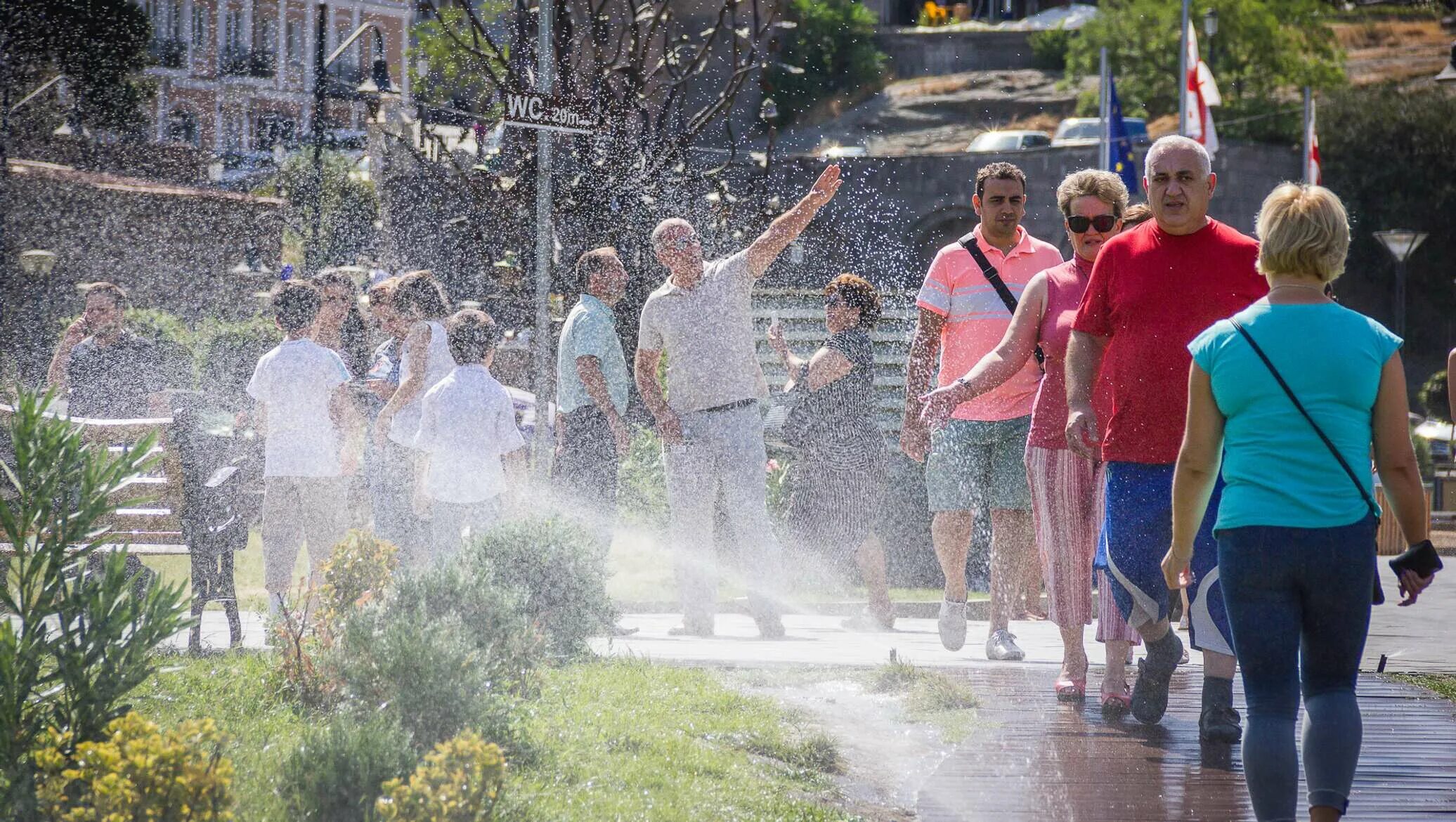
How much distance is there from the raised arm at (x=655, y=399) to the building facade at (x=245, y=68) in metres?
45.2

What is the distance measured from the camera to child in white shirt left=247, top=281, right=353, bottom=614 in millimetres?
7293

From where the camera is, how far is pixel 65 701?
12.0 feet

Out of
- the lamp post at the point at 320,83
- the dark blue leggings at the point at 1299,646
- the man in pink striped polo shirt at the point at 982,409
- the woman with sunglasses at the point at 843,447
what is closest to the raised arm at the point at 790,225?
the man in pink striped polo shirt at the point at 982,409

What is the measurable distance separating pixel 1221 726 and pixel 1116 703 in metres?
0.66

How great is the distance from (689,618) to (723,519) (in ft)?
3.07

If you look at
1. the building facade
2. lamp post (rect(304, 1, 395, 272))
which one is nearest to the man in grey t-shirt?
lamp post (rect(304, 1, 395, 272))

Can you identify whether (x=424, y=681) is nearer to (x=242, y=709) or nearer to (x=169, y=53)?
(x=242, y=709)

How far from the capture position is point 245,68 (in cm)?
5738

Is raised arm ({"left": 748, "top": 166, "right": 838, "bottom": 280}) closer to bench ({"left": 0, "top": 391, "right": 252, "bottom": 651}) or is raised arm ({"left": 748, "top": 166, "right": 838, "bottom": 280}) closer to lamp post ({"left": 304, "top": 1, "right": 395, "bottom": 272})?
bench ({"left": 0, "top": 391, "right": 252, "bottom": 651})

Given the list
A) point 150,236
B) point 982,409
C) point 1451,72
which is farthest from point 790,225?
point 150,236

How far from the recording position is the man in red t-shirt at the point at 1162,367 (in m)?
5.33

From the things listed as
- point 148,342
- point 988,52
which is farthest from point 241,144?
point 148,342

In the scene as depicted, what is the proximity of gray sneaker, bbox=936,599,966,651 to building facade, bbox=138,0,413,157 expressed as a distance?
152 ft

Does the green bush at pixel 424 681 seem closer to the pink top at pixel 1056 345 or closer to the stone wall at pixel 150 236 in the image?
the pink top at pixel 1056 345
